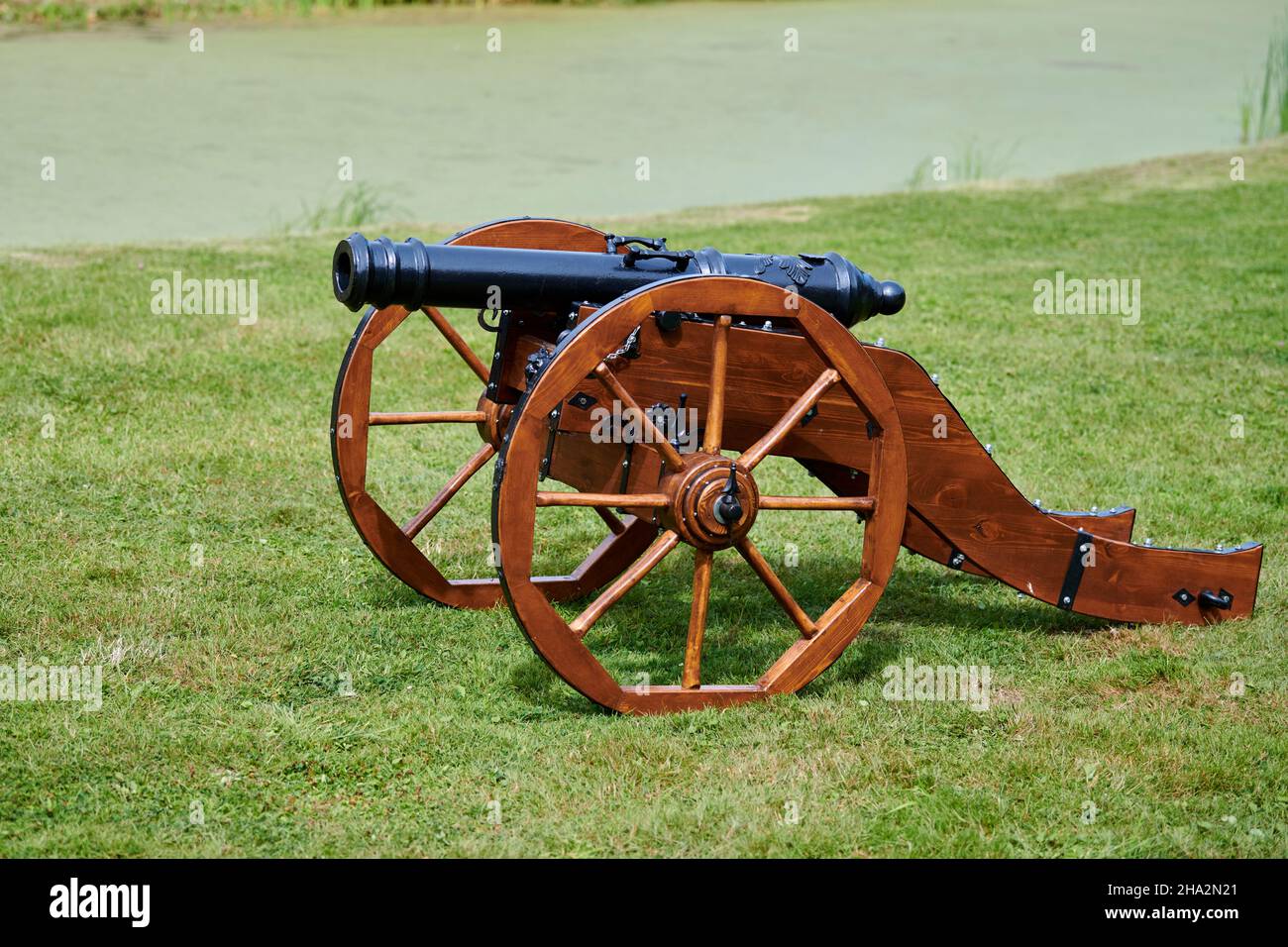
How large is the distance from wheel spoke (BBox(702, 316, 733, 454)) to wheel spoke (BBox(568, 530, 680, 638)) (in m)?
0.23

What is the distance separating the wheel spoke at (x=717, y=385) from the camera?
341cm

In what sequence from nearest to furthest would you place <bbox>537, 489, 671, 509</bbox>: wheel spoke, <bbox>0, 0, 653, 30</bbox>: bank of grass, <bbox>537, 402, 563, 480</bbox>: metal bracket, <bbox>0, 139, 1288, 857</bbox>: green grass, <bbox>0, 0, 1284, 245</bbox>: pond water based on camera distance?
<bbox>0, 139, 1288, 857</bbox>: green grass
<bbox>537, 489, 671, 509</bbox>: wheel spoke
<bbox>537, 402, 563, 480</bbox>: metal bracket
<bbox>0, 0, 1284, 245</bbox>: pond water
<bbox>0, 0, 653, 30</bbox>: bank of grass

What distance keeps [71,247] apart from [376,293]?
5525mm

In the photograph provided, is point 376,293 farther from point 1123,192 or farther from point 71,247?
point 1123,192

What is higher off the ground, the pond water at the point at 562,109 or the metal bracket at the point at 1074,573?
the pond water at the point at 562,109

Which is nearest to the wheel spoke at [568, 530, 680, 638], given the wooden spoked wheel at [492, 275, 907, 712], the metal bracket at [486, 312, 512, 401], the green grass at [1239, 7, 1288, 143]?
the wooden spoked wheel at [492, 275, 907, 712]

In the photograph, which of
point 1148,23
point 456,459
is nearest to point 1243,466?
point 456,459

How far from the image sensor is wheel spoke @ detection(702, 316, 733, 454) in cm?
341

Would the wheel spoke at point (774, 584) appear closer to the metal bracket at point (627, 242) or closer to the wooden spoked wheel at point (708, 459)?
the wooden spoked wheel at point (708, 459)

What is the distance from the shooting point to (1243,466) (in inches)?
219

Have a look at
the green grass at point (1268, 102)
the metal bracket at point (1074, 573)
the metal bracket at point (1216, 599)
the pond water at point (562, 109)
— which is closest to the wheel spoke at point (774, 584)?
the metal bracket at point (1074, 573)

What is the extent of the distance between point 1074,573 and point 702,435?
1.12 meters

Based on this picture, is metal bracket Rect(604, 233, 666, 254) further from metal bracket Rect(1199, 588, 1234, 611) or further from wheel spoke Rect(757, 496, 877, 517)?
metal bracket Rect(1199, 588, 1234, 611)
